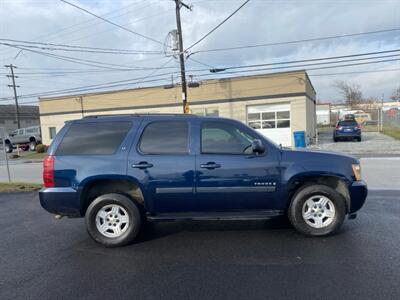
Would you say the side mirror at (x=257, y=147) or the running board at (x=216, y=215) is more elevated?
the side mirror at (x=257, y=147)

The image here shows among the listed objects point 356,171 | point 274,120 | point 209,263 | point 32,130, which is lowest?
point 209,263

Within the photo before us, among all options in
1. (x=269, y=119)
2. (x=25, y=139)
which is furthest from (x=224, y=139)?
(x=25, y=139)

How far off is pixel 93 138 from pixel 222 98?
20.8 m

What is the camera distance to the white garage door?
23.6 m

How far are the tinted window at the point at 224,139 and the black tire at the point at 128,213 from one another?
4.45 ft

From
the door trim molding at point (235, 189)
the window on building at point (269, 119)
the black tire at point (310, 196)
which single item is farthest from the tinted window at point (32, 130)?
the black tire at point (310, 196)

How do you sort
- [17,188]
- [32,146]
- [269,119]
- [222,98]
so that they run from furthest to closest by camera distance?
[32,146] → [222,98] → [269,119] → [17,188]

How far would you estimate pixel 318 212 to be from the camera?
5.03 meters

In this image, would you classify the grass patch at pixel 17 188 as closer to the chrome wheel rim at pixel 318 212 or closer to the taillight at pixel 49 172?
the taillight at pixel 49 172

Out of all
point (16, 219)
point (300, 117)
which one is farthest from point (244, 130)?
point (300, 117)

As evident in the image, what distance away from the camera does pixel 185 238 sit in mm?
5195

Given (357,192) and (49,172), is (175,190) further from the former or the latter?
(357,192)

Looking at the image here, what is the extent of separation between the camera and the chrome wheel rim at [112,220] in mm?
4992

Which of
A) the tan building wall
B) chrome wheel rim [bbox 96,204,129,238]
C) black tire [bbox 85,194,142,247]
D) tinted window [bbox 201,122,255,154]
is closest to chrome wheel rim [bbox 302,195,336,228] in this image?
tinted window [bbox 201,122,255,154]
